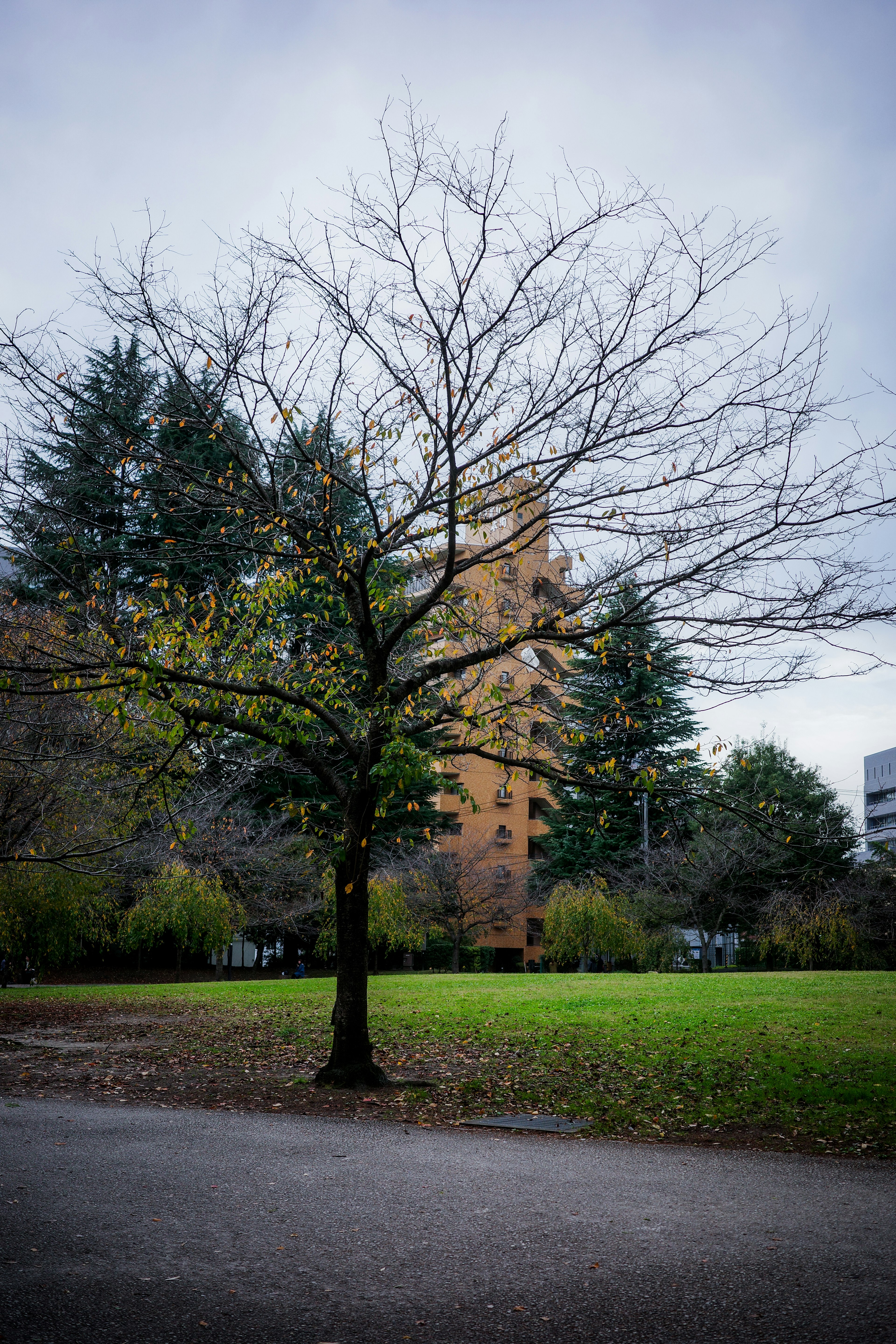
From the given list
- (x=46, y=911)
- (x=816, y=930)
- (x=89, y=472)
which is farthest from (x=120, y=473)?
(x=816, y=930)

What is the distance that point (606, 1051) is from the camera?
36.2 ft

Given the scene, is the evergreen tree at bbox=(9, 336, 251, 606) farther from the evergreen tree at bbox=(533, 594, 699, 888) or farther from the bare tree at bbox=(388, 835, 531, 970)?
the bare tree at bbox=(388, 835, 531, 970)

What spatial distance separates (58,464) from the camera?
13414 mm

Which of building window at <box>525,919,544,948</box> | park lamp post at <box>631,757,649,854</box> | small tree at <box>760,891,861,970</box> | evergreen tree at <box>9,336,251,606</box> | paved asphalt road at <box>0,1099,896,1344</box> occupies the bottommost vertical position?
building window at <box>525,919,544,948</box>

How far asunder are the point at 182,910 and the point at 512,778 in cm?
1778

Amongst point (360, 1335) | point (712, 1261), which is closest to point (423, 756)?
point (712, 1261)

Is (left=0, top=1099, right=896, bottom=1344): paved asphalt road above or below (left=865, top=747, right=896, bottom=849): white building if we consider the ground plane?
below

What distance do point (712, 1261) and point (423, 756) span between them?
4782 mm

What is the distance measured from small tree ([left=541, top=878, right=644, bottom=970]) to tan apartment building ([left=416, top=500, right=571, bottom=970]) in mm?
3572

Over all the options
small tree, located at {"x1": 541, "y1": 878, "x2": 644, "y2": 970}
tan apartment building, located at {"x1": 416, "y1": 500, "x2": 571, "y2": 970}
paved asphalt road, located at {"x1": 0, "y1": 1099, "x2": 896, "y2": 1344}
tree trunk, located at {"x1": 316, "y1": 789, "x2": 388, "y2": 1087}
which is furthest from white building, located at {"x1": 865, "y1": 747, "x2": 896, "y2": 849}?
paved asphalt road, located at {"x1": 0, "y1": 1099, "x2": 896, "y2": 1344}

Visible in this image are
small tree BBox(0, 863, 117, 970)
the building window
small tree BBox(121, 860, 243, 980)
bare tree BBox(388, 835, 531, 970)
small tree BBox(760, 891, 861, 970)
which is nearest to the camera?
small tree BBox(0, 863, 117, 970)

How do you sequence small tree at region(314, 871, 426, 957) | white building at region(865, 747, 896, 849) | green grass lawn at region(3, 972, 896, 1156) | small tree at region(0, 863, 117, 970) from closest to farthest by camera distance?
green grass lawn at region(3, 972, 896, 1156) < small tree at region(0, 863, 117, 970) < small tree at region(314, 871, 426, 957) < white building at region(865, 747, 896, 849)

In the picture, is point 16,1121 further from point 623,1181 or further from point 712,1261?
point 712,1261

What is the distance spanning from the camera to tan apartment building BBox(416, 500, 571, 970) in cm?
938
